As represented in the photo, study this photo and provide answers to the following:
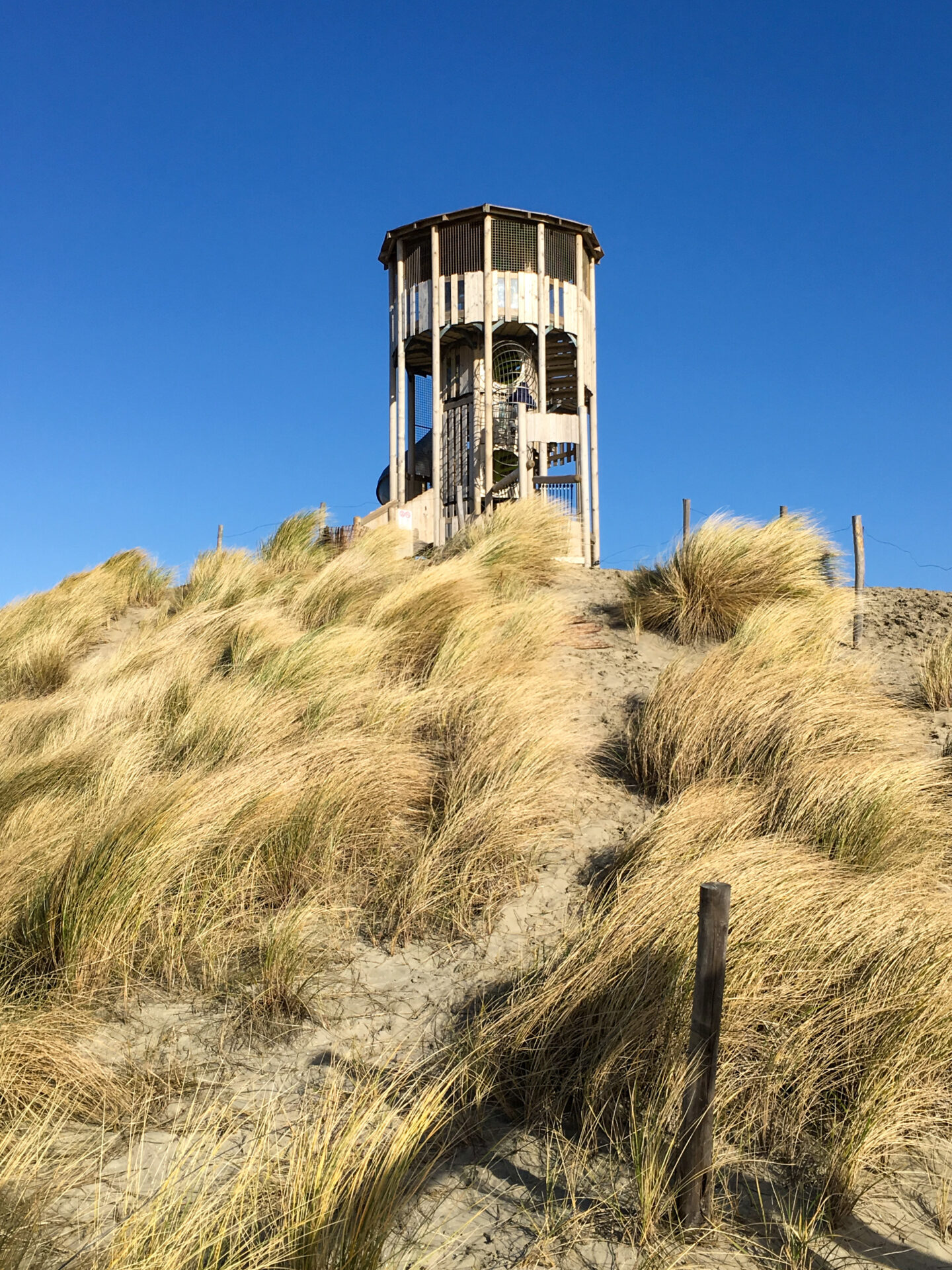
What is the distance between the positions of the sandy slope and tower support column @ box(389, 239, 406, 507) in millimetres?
10989

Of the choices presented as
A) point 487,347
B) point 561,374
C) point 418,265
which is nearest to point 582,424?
point 487,347

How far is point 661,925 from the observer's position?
11.7ft

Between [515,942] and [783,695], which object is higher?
[783,695]

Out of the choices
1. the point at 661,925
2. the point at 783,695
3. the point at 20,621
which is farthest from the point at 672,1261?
the point at 20,621

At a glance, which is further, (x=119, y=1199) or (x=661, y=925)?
(x=661, y=925)

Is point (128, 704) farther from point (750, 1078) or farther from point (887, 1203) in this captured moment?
point (887, 1203)

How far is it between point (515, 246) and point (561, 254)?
91 centimetres

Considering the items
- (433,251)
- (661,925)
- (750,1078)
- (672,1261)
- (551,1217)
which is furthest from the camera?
(433,251)

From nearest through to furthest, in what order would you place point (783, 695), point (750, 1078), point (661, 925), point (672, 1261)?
point (672, 1261), point (750, 1078), point (661, 925), point (783, 695)

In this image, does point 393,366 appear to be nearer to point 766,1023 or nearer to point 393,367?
point 393,367

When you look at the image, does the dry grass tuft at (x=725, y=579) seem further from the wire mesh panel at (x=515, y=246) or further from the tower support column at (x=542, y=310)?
the wire mesh panel at (x=515, y=246)

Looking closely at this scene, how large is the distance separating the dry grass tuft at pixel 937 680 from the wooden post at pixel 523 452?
7527 mm

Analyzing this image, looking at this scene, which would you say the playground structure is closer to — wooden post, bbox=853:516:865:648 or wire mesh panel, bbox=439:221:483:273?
wire mesh panel, bbox=439:221:483:273

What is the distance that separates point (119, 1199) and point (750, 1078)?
2.07m
